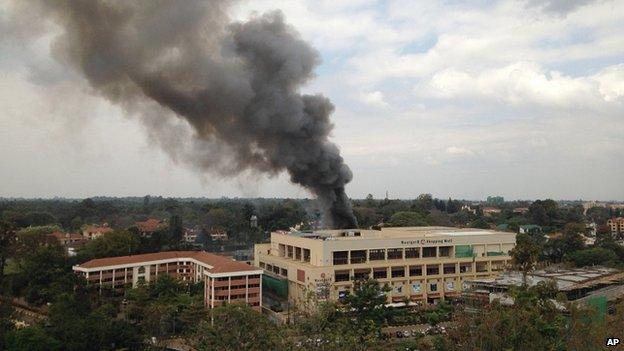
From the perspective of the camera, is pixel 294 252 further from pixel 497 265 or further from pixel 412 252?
pixel 497 265

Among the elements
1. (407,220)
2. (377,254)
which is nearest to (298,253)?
(377,254)

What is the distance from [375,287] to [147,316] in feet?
38.6

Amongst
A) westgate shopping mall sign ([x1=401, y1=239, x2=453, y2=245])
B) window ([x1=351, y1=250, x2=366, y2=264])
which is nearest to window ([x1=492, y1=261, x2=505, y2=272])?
westgate shopping mall sign ([x1=401, y1=239, x2=453, y2=245])

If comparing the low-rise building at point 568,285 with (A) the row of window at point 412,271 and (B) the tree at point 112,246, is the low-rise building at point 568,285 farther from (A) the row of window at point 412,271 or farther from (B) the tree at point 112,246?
(B) the tree at point 112,246

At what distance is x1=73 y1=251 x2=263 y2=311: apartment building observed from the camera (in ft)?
104

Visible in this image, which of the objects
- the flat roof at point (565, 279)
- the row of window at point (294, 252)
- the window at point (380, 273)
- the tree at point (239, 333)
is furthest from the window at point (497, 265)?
the tree at point (239, 333)

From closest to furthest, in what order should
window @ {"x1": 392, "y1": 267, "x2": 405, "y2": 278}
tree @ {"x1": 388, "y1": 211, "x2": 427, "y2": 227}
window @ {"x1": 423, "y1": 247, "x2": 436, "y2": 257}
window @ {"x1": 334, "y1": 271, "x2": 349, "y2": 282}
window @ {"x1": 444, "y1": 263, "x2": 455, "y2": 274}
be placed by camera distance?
window @ {"x1": 334, "y1": 271, "x2": 349, "y2": 282} < window @ {"x1": 392, "y1": 267, "x2": 405, "y2": 278} < window @ {"x1": 423, "y1": 247, "x2": 436, "y2": 257} < window @ {"x1": 444, "y1": 263, "x2": 455, "y2": 274} < tree @ {"x1": 388, "y1": 211, "x2": 427, "y2": 227}

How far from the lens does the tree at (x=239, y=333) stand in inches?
655

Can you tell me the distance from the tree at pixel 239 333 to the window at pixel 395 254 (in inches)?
733

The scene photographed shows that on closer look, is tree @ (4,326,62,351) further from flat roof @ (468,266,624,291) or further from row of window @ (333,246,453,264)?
flat roof @ (468,266,624,291)

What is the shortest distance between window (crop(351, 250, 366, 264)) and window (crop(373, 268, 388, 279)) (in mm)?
1116

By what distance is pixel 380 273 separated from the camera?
115 feet

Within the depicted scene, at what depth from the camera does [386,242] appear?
115 ft

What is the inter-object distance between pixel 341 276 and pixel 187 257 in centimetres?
1390
